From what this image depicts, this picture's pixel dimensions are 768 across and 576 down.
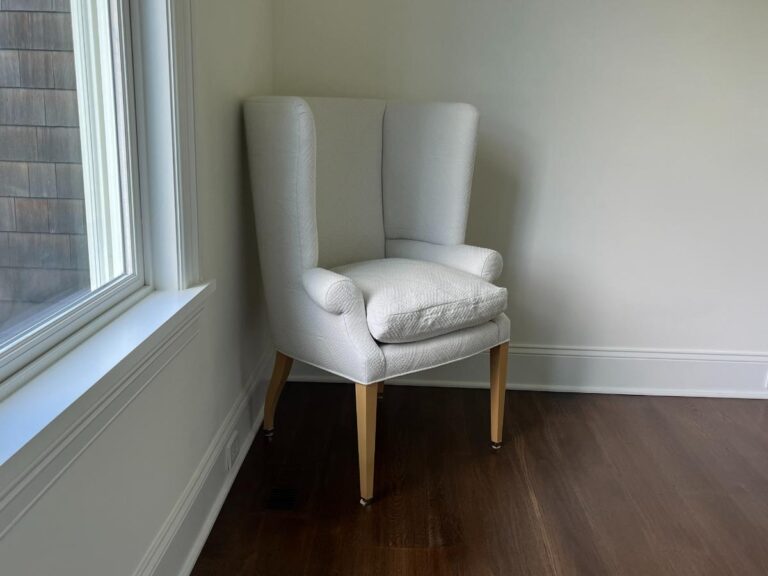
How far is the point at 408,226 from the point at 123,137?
4.00ft

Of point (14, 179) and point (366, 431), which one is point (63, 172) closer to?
point (14, 179)

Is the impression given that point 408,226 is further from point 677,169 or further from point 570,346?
point 677,169

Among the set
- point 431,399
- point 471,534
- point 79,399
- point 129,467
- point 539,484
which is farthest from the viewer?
point 431,399

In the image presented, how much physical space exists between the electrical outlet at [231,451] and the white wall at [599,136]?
3.96 ft

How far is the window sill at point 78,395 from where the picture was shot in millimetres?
869

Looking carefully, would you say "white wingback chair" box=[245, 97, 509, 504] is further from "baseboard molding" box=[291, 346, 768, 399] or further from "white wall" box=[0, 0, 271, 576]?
"baseboard molding" box=[291, 346, 768, 399]

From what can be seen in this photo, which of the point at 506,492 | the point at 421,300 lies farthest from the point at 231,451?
the point at 506,492

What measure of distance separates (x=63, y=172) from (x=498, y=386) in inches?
58.0

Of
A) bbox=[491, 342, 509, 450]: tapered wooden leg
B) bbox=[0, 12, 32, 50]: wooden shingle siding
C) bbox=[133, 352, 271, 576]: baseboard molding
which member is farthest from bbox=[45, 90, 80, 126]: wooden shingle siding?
bbox=[491, 342, 509, 450]: tapered wooden leg

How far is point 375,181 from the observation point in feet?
7.88

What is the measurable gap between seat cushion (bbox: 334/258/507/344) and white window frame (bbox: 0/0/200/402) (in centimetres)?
52

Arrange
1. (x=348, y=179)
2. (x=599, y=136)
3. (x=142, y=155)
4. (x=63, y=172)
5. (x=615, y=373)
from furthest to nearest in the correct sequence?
(x=615, y=373) < (x=599, y=136) < (x=348, y=179) < (x=142, y=155) < (x=63, y=172)

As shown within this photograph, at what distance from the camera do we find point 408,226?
2434mm

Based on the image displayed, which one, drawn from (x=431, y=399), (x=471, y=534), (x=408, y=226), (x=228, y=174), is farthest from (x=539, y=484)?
(x=228, y=174)
